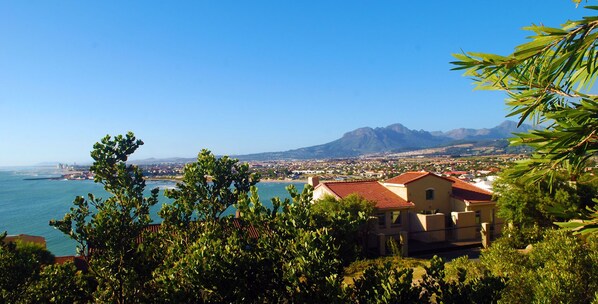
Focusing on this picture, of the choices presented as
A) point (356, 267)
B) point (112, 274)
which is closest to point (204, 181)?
point (112, 274)

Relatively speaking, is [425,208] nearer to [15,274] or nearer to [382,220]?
[382,220]

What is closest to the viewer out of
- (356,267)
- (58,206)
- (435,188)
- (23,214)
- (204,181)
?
(204,181)

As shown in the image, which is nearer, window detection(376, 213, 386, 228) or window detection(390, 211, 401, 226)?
window detection(376, 213, 386, 228)

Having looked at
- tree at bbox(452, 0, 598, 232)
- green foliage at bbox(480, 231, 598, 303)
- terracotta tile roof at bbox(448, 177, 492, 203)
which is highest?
tree at bbox(452, 0, 598, 232)

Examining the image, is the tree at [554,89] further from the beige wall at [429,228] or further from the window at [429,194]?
the window at [429,194]

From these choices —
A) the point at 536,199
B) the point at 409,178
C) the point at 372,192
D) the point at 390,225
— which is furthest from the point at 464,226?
the point at 372,192

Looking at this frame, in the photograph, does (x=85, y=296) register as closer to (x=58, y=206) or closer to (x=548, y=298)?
(x=548, y=298)

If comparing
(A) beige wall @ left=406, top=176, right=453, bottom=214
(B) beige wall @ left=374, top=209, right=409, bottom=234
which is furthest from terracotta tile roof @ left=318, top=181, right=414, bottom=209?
(A) beige wall @ left=406, top=176, right=453, bottom=214

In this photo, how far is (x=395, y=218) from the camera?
2709 cm

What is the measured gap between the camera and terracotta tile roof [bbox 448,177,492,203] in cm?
2812

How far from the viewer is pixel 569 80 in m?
3.35

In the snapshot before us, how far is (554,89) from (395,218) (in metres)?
24.7

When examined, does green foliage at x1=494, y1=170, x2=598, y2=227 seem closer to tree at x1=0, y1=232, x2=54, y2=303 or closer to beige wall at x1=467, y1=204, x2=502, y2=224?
beige wall at x1=467, y1=204, x2=502, y2=224

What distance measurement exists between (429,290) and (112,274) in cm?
517
